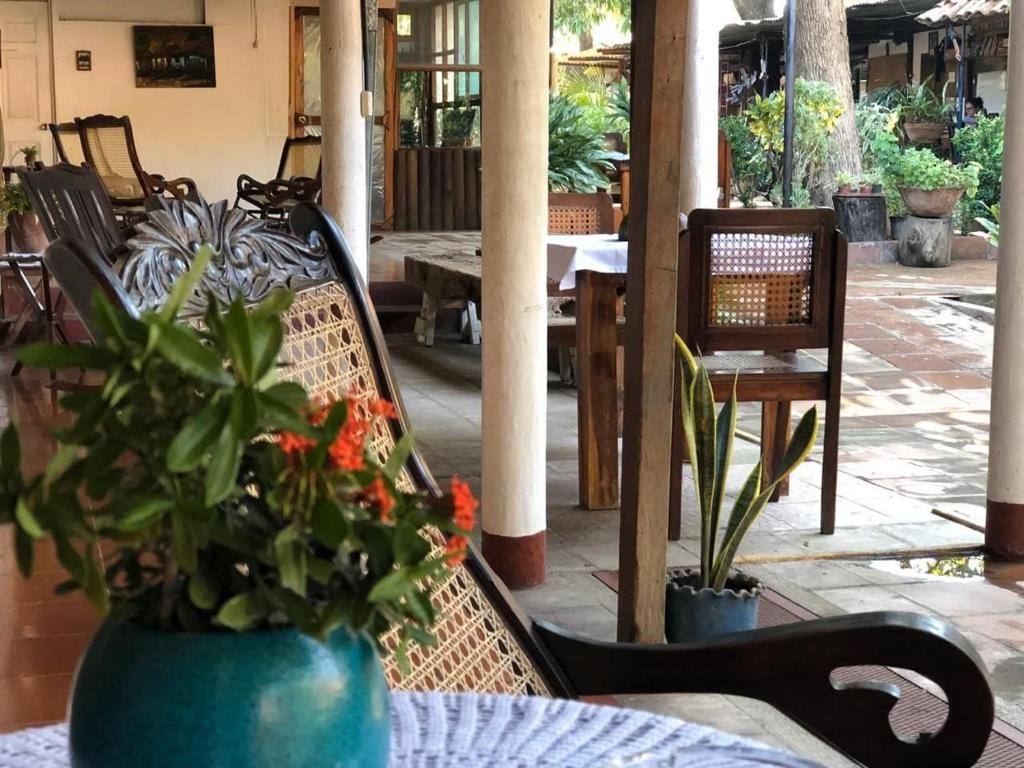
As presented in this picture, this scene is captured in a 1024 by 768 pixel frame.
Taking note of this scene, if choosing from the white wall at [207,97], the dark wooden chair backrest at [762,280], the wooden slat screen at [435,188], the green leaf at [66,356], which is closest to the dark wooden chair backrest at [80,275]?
the green leaf at [66,356]

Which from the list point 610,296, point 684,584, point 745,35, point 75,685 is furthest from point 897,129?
point 75,685

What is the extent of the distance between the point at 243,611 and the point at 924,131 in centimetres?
1546

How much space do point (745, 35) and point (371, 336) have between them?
52.7ft

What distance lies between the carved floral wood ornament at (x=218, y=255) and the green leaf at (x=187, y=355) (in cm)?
87

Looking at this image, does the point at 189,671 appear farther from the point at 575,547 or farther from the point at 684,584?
the point at 575,547

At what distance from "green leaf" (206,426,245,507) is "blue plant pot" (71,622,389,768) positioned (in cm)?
11

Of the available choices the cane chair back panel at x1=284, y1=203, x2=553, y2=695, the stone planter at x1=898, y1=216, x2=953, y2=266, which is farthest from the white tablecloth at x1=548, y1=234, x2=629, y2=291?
the stone planter at x1=898, y1=216, x2=953, y2=266

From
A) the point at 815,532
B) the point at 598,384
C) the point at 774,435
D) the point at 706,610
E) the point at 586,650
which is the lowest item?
the point at 815,532

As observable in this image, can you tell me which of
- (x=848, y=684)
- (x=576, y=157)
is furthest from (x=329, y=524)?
(x=576, y=157)

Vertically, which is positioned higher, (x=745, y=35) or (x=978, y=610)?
(x=745, y=35)

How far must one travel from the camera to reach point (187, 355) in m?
0.86

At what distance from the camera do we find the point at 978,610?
142 inches

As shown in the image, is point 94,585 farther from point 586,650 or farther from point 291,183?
point 291,183

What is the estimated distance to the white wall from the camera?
1311 cm
